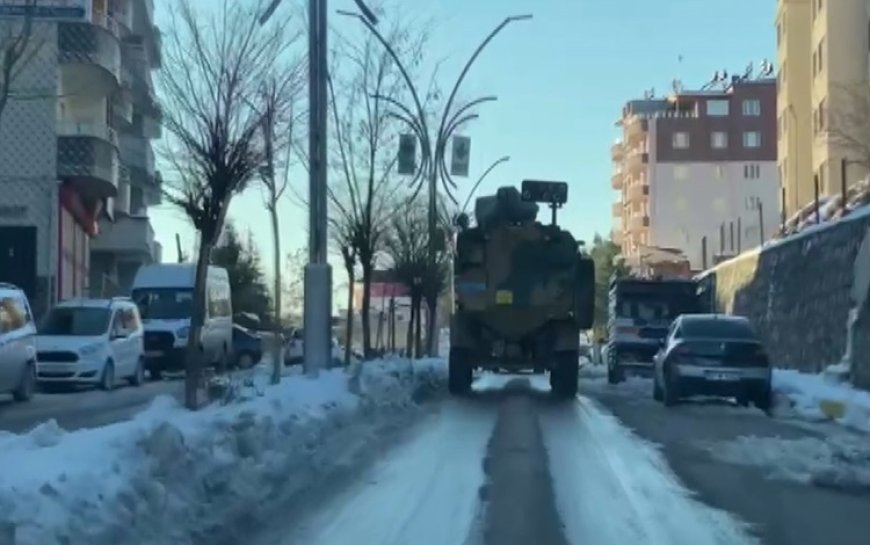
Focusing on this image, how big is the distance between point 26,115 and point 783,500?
35.8 meters

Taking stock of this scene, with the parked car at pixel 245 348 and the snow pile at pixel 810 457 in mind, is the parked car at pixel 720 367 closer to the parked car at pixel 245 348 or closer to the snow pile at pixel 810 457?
the snow pile at pixel 810 457

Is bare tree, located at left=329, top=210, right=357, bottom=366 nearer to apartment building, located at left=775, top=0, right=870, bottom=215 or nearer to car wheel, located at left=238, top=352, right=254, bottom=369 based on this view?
car wheel, located at left=238, top=352, right=254, bottom=369

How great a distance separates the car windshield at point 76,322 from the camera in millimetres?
32344

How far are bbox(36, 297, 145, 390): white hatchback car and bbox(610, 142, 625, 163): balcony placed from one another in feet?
328

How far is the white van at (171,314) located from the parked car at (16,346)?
40.6 feet

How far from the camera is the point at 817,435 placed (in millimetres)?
20344

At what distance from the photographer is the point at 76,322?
3259cm

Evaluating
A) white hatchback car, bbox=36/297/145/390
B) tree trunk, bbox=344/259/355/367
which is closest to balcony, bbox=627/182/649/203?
tree trunk, bbox=344/259/355/367

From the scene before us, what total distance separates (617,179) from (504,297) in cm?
10839

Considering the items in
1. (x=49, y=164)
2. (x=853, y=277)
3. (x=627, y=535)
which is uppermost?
(x=49, y=164)

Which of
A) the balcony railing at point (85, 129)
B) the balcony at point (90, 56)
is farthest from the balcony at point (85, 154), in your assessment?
the balcony at point (90, 56)

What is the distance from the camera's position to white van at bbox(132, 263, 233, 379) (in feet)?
135

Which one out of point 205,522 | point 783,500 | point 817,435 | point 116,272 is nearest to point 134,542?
point 205,522

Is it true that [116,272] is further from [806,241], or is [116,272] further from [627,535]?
[627,535]
